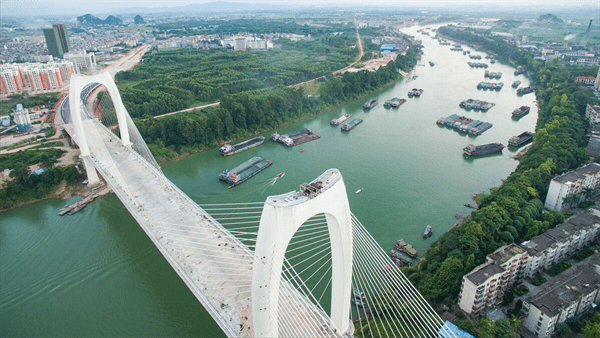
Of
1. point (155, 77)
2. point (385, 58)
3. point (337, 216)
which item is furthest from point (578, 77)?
point (155, 77)

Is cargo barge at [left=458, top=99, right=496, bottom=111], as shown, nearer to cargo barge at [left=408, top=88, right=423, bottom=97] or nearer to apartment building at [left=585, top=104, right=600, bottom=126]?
cargo barge at [left=408, top=88, right=423, bottom=97]

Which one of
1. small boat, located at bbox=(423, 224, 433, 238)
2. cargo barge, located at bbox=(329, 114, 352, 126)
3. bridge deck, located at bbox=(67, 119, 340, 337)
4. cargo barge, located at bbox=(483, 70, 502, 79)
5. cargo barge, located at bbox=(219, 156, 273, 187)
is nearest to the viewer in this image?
bridge deck, located at bbox=(67, 119, 340, 337)

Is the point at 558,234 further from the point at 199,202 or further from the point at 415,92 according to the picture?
the point at 415,92

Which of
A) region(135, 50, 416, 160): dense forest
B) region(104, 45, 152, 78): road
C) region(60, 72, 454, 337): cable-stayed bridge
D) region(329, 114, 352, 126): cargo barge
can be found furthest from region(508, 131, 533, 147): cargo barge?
region(104, 45, 152, 78): road

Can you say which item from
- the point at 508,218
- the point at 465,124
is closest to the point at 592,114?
the point at 465,124

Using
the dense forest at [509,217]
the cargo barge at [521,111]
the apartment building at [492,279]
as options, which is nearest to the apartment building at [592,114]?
the dense forest at [509,217]
